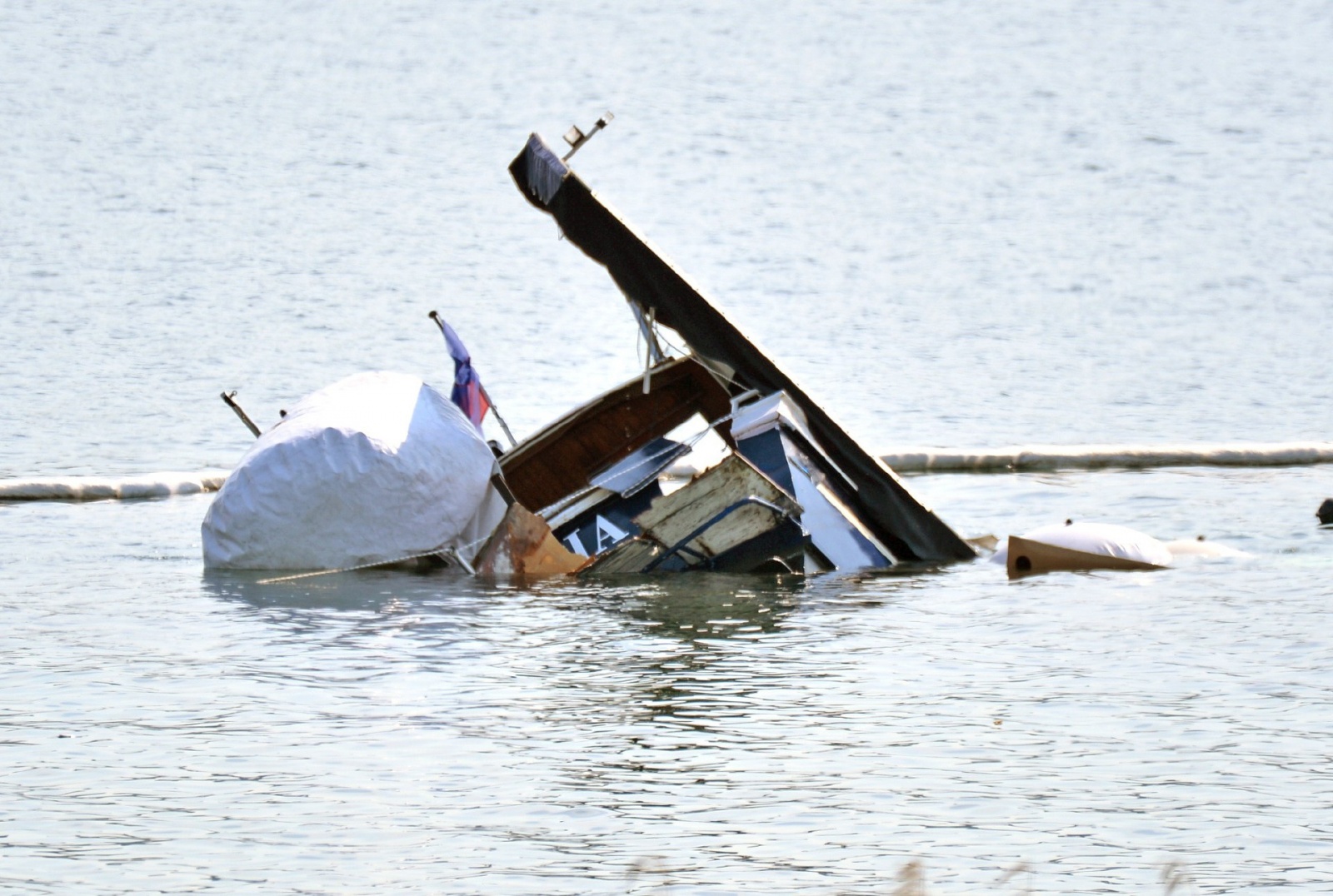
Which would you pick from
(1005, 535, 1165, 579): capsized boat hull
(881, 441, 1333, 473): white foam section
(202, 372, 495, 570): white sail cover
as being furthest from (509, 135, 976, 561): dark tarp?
(881, 441, 1333, 473): white foam section

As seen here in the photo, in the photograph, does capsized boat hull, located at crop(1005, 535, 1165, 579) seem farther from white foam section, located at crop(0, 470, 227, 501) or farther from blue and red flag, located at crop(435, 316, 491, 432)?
white foam section, located at crop(0, 470, 227, 501)

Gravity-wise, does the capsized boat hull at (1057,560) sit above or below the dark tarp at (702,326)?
below

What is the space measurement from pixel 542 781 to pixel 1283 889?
11.0 ft

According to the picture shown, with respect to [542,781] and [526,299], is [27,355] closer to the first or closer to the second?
[526,299]

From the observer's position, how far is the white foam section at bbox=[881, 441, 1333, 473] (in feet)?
76.5

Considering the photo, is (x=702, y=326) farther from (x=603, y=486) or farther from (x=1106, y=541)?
(x=1106, y=541)

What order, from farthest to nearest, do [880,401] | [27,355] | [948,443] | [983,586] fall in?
[27,355]
[880,401]
[948,443]
[983,586]

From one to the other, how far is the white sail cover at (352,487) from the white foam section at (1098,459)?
841 centimetres

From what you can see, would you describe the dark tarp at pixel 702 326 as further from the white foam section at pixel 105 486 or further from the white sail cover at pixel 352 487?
the white foam section at pixel 105 486

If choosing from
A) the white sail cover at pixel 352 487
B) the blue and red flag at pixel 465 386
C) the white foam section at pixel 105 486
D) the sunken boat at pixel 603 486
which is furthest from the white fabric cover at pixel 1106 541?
the white foam section at pixel 105 486

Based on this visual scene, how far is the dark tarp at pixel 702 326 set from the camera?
16156 mm

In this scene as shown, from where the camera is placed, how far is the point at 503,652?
12.7 meters

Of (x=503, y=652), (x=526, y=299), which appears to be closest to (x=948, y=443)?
(x=503, y=652)

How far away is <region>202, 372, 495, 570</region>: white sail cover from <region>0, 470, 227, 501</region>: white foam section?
5.48m
